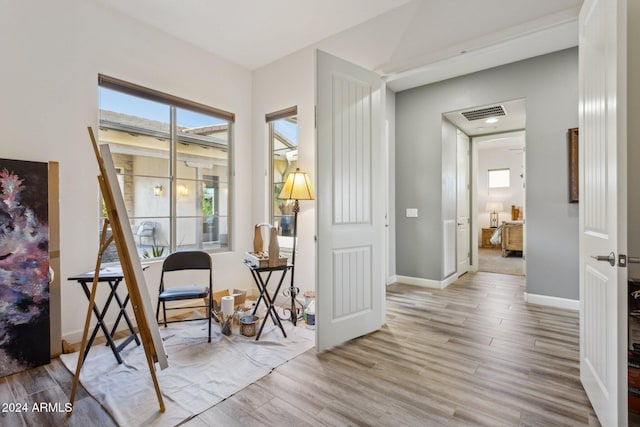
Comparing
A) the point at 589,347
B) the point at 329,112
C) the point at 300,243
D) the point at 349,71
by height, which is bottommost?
the point at 589,347

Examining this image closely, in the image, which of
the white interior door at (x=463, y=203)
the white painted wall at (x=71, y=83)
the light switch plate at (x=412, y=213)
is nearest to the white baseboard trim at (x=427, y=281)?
the white interior door at (x=463, y=203)

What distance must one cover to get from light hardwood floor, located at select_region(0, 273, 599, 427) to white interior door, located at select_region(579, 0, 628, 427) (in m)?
0.34

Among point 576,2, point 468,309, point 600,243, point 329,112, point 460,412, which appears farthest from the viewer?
point 468,309

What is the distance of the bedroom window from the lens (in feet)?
28.3

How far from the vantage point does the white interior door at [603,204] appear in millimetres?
1405

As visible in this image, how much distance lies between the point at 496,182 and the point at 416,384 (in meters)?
8.29

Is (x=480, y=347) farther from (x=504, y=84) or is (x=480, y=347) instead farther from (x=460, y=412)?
(x=504, y=84)

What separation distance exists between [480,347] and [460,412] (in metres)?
0.99

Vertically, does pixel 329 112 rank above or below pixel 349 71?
below

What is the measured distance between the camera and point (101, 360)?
2.37 metres

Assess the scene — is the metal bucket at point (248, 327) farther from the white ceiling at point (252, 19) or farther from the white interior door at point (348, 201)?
the white ceiling at point (252, 19)

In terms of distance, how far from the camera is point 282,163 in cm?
402

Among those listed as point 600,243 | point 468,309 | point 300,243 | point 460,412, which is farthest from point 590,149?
point 300,243

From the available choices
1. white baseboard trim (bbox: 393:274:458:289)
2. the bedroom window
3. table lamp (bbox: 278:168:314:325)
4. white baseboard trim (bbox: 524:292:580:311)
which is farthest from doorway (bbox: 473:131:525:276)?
table lamp (bbox: 278:168:314:325)
